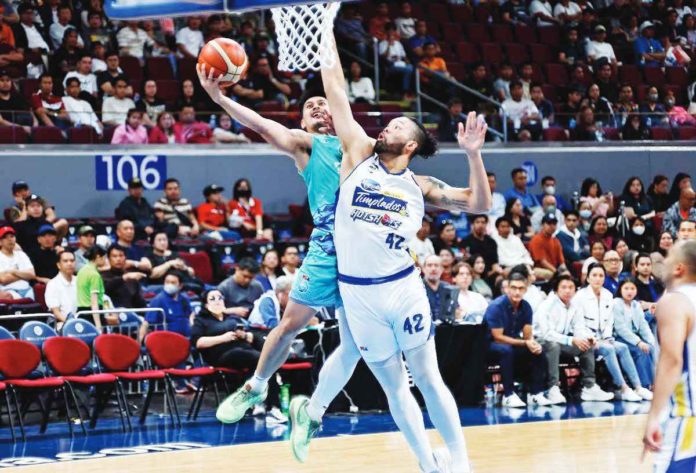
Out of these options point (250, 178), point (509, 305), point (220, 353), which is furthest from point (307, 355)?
point (250, 178)

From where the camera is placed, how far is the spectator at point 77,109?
16.7m

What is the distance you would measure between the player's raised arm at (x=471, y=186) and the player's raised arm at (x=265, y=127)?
0.77 m

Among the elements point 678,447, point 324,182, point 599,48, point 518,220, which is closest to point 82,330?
point 324,182

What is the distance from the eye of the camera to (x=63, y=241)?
50.0 feet

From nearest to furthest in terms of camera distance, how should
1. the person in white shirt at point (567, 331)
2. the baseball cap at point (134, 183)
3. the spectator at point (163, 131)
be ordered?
the person in white shirt at point (567, 331), the baseball cap at point (134, 183), the spectator at point (163, 131)

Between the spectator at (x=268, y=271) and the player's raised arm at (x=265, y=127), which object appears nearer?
the player's raised arm at (x=265, y=127)

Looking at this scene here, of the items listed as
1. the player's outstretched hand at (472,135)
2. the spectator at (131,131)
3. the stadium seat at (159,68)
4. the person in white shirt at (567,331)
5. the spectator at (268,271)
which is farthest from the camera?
the stadium seat at (159,68)

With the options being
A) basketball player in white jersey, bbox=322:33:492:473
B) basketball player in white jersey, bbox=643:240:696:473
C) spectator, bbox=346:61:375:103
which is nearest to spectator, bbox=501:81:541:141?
spectator, bbox=346:61:375:103

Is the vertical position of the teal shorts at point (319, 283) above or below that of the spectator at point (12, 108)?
above

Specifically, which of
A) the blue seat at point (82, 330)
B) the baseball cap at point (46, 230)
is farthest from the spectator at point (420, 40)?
the blue seat at point (82, 330)

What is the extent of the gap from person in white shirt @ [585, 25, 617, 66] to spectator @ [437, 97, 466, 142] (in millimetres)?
4679

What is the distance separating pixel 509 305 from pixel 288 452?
14.3ft

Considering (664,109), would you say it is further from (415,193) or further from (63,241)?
(415,193)

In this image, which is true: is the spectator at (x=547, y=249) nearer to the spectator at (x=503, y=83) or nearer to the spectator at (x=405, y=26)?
the spectator at (x=503, y=83)
